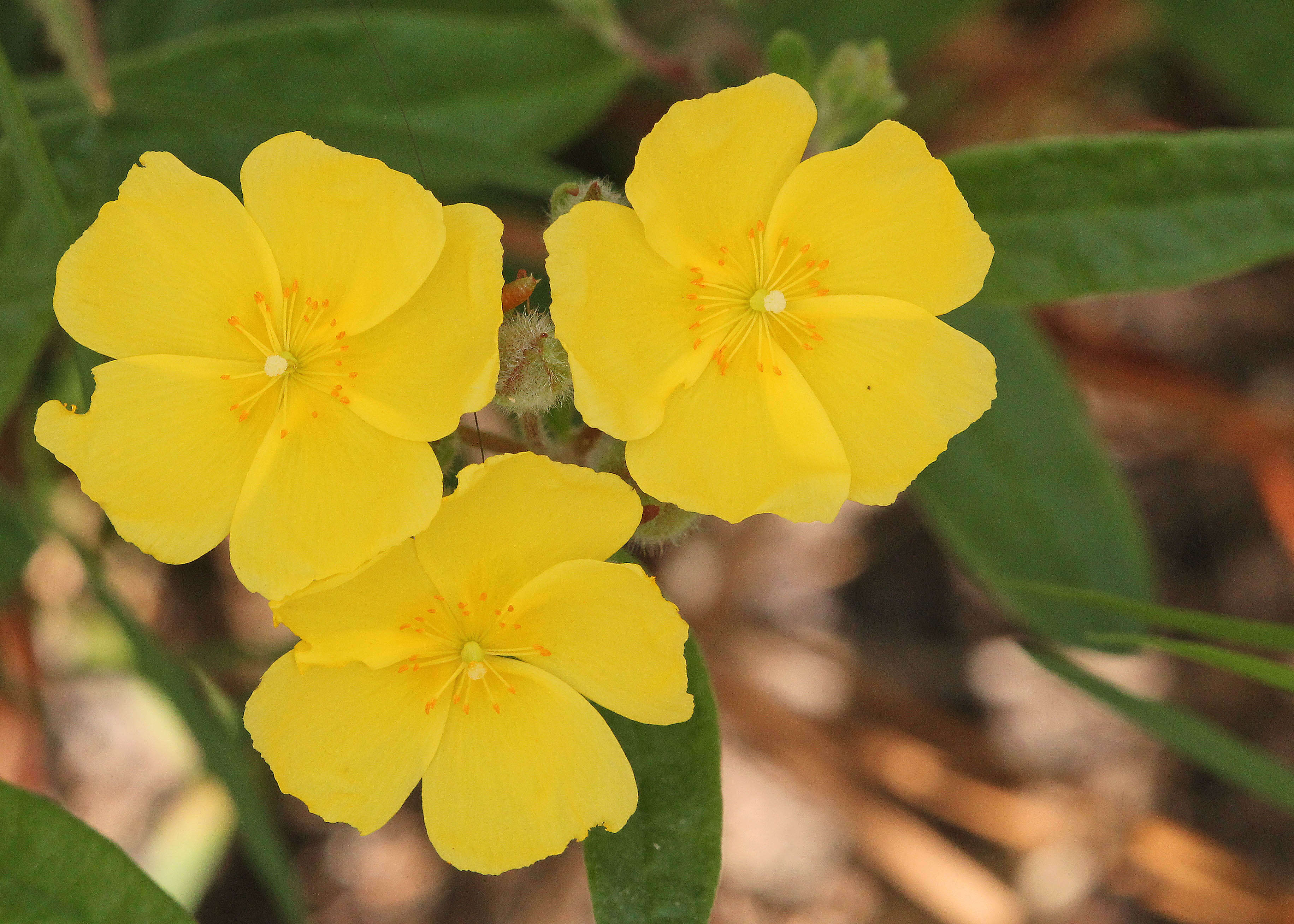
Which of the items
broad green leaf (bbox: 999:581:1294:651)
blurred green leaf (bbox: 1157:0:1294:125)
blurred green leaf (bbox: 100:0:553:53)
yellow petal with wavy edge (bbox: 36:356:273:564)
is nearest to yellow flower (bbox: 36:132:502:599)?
yellow petal with wavy edge (bbox: 36:356:273:564)

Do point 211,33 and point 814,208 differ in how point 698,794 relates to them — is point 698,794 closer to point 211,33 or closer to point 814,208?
point 814,208

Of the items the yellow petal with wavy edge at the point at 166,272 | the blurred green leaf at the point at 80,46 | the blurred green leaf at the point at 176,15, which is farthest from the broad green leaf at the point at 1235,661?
the blurred green leaf at the point at 176,15

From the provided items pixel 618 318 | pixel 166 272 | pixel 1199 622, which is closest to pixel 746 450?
pixel 618 318

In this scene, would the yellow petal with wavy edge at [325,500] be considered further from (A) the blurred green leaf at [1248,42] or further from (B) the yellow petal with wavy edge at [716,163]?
(A) the blurred green leaf at [1248,42]

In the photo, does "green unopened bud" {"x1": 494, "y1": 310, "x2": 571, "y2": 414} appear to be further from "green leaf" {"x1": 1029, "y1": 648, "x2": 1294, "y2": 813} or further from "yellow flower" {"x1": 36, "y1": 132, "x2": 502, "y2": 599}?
"green leaf" {"x1": 1029, "y1": 648, "x2": 1294, "y2": 813}

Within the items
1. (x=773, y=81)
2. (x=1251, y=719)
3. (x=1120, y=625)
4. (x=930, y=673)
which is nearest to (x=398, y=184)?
(x=773, y=81)

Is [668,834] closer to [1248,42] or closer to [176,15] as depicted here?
[176,15]

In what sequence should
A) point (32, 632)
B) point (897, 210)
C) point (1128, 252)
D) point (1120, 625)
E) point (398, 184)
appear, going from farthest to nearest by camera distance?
1. point (32, 632)
2. point (1120, 625)
3. point (1128, 252)
4. point (897, 210)
5. point (398, 184)
